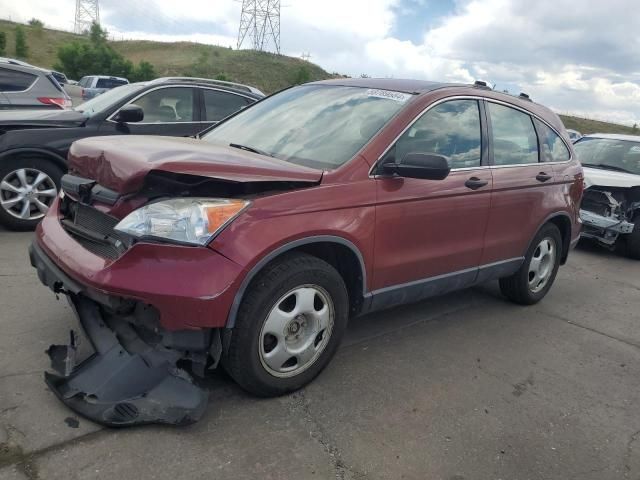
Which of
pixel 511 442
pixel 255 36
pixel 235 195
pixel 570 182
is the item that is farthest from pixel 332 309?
pixel 255 36

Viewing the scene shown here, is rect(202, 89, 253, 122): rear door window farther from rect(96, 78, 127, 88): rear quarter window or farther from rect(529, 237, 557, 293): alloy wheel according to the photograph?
rect(96, 78, 127, 88): rear quarter window

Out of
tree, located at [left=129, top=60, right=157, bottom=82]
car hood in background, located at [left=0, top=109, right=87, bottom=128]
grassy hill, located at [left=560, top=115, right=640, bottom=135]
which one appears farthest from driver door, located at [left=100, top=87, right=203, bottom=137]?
grassy hill, located at [left=560, top=115, right=640, bottom=135]

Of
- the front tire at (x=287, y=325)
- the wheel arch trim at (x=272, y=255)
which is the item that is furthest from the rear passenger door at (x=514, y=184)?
the front tire at (x=287, y=325)

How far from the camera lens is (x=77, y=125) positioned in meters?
6.23

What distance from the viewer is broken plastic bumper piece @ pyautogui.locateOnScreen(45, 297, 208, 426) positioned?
2674 millimetres

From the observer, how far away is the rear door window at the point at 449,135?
3.66 m

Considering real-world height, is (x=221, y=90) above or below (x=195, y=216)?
above

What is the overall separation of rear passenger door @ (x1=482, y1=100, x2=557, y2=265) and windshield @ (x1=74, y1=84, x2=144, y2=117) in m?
4.37

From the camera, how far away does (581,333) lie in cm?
473

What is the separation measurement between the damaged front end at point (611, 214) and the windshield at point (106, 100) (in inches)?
245

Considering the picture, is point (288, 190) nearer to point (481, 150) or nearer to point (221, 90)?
point (481, 150)

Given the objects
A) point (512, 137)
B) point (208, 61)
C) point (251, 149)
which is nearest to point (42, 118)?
point (251, 149)

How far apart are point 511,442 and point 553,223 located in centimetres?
273

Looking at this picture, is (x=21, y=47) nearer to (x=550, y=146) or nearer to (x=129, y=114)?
(x=129, y=114)
